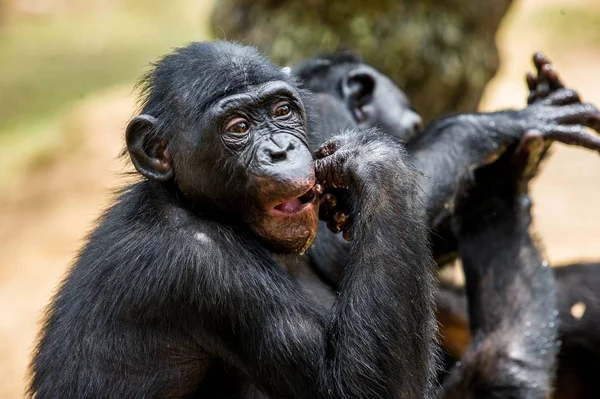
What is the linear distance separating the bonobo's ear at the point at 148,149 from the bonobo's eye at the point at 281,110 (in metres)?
0.53

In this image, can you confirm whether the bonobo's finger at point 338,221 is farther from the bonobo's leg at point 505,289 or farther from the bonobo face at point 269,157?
the bonobo's leg at point 505,289

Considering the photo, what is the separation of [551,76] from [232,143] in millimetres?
2493

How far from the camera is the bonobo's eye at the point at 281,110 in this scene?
426 cm

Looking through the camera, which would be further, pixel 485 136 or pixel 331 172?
pixel 485 136

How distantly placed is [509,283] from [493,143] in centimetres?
92

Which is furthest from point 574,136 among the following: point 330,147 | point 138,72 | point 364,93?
point 138,72

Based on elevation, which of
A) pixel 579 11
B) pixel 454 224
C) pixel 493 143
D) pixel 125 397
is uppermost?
pixel 579 11

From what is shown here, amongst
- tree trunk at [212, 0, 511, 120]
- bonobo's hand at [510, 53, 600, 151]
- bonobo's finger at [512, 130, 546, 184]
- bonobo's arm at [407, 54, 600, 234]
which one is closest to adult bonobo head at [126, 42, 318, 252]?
bonobo's arm at [407, 54, 600, 234]

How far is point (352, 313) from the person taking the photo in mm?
3969

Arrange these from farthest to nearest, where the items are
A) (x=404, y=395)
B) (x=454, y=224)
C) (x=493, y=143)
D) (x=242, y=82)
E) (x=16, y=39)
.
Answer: (x=16, y=39) < (x=454, y=224) < (x=493, y=143) < (x=242, y=82) < (x=404, y=395)

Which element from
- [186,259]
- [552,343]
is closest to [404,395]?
[186,259]

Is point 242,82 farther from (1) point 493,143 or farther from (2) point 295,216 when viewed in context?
(1) point 493,143

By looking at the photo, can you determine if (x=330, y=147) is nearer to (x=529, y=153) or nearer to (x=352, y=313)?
(x=352, y=313)

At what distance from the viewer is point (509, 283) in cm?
597
